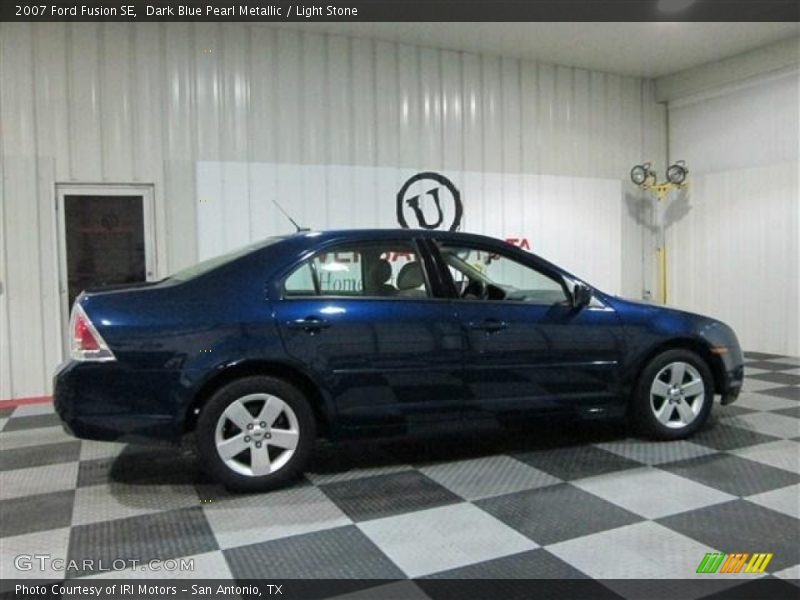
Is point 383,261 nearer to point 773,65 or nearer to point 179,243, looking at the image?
point 179,243

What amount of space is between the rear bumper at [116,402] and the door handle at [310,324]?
656mm

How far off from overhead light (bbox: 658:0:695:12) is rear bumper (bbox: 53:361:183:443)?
6.02 metres

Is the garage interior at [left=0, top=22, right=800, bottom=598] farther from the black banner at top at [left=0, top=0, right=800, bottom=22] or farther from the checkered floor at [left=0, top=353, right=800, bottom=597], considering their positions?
the black banner at top at [left=0, top=0, right=800, bottom=22]

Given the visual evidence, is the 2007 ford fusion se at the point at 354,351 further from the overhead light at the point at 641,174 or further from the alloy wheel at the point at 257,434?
the overhead light at the point at 641,174

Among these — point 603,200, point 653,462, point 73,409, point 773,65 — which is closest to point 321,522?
point 73,409

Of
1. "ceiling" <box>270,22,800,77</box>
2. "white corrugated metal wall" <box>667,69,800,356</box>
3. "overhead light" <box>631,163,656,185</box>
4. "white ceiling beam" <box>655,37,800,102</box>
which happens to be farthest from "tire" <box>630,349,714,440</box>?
"white ceiling beam" <box>655,37,800,102</box>

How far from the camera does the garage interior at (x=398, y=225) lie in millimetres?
2955

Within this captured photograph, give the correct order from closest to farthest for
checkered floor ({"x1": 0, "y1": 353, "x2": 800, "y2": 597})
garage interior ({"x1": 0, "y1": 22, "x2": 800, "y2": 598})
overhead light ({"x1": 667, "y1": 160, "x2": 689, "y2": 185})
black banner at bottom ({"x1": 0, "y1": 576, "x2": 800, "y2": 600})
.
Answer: black banner at bottom ({"x1": 0, "y1": 576, "x2": 800, "y2": 600}) < checkered floor ({"x1": 0, "y1": 353, "x2": 800, "y2": 597}) < garage interior ({"x1": 0, "y1": 22, "x2": 800, "y2": 598}) < overhead light ({"x1": 667, "y1": 160, "x2": 689, "y2": 185})

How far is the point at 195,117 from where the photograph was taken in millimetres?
6602

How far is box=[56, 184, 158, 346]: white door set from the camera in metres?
6.25

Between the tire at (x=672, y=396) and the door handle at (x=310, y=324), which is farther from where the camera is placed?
the tire at (x=672, y=396)

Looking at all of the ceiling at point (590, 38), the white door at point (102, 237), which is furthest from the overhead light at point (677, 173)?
the white door at point (102, 237)

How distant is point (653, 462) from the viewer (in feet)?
13.0

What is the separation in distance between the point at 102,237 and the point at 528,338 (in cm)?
459
